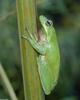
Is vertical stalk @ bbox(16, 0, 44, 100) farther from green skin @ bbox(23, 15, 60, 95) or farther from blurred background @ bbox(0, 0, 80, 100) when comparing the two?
blurred background @ bbox(0, 0, 80, 100)

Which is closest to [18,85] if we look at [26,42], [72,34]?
[72,34]

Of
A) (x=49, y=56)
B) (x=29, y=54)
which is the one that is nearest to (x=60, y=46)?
(x=49, y=56)

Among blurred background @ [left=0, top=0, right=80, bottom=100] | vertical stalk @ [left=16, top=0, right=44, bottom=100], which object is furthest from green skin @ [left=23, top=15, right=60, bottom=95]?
blurred background @ [left=0, top=0, right=80, bottom=100]

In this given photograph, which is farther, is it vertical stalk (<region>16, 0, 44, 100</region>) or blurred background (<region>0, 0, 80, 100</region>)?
blurred background (<region>0, 0, 80, 100</region>)

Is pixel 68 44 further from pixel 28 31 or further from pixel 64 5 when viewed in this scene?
pixel 28 31

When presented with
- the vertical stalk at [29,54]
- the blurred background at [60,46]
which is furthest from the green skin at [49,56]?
the blurred background at [60,46]

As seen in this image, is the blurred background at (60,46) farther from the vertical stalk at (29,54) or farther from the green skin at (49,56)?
the vertical stalk at (29,54)
